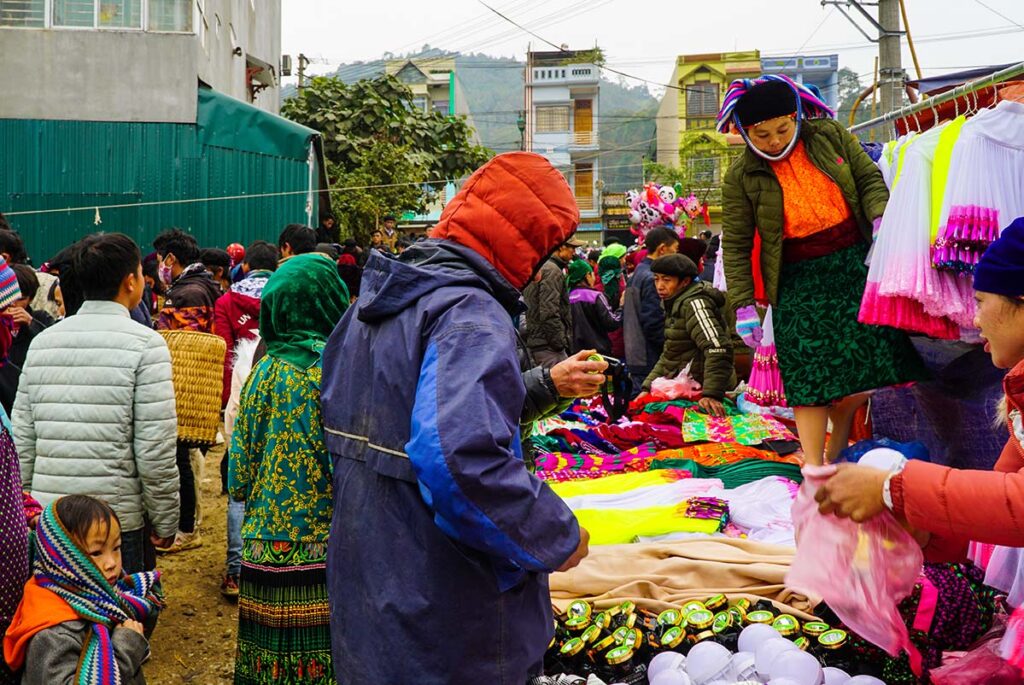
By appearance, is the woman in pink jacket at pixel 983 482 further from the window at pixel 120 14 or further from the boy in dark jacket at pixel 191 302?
the window at pixel 120 14

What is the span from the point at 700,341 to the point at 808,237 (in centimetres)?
236

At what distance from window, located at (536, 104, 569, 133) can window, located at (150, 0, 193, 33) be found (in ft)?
156

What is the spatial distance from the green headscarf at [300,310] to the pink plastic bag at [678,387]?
4.35m

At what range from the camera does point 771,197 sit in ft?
16.1

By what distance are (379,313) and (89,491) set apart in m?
2.05

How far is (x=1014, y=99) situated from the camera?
4.38 m

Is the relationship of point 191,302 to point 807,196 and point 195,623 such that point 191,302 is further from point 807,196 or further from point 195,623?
point 807,196

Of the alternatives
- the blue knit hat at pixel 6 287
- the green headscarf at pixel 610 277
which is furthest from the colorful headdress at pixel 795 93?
the green headscarf at pixel 610 277

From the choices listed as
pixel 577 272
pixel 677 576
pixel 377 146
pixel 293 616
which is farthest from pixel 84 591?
pixel 377 146

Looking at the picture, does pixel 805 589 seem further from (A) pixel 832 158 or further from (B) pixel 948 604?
(A) pixel 832 158

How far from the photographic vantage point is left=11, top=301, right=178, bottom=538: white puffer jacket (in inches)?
148

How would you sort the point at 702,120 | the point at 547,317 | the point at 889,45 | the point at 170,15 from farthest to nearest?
the point at 702,120, the point at 170,15, the point at 889,45, the point at 547,317

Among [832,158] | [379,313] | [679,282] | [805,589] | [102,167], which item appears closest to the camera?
[379,313]

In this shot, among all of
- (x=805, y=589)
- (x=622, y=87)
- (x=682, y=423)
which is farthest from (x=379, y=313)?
(x=622, y=87)
